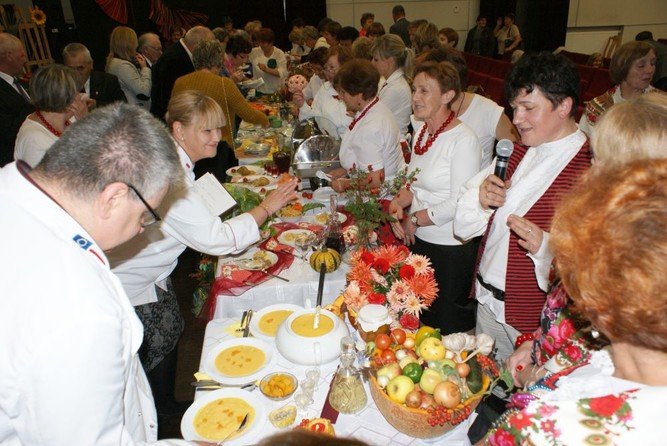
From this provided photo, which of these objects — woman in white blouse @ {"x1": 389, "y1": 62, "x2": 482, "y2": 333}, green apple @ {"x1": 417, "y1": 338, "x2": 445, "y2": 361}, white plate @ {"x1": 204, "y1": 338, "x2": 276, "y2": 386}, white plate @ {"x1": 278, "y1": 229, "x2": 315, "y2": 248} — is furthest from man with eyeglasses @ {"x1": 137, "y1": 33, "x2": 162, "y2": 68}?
green apple @ {"x1": 417, "y1": 338, "x2": 445, "y2": 361}

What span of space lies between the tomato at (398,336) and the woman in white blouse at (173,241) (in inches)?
35.8

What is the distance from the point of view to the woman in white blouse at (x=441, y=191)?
2.31 metres

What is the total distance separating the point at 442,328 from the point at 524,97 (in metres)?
1.44

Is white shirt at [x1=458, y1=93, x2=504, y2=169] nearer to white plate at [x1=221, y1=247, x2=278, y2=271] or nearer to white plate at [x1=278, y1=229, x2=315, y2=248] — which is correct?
white plate at [x1=278, y1=229, x2=315, y2=248]

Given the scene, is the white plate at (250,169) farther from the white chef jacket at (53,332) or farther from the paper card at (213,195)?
the white chef jacket at (53,332)

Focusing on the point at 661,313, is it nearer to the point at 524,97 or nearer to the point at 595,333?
the point at 595,333

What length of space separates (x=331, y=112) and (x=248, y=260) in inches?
81.7

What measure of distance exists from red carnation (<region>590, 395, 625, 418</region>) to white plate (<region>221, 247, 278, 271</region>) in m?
1.63

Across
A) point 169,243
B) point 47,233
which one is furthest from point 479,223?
point 47,233

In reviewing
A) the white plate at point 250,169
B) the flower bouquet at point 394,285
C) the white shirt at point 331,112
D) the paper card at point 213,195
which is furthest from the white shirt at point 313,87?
the flower bouquet at point 394,285

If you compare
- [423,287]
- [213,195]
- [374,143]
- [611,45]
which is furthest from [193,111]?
[611,45]

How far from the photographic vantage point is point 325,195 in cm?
307

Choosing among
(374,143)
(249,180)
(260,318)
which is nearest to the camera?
(260,318)

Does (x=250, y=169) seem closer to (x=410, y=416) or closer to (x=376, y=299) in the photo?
(x=376, y=299)
